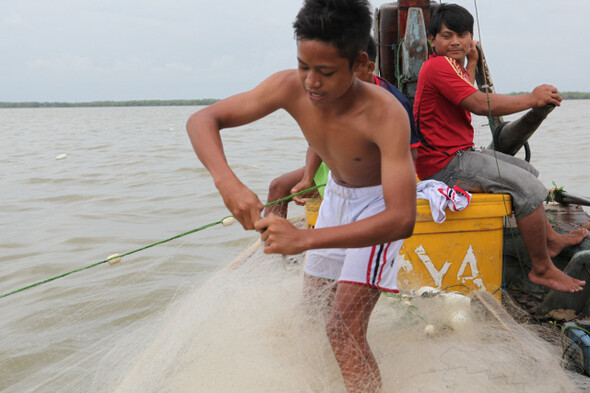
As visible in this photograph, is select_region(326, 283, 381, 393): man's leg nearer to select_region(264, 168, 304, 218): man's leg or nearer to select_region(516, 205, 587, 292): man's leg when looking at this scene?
select_region(516, 205, 587, 292): man's leg

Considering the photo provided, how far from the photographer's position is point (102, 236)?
6.32 meters

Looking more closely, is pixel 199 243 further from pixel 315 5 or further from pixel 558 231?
pixel 315 5

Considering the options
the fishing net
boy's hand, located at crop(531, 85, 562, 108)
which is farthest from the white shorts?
boy's hand, located at crop(531, 85, 562, 108)

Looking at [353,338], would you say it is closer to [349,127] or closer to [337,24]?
[349,127]

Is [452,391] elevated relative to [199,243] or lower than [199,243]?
elevated

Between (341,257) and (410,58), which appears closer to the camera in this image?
(341,257)

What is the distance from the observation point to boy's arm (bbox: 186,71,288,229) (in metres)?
1.84

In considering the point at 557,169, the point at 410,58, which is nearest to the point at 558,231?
the point at 410,58

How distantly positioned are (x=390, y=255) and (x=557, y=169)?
9536 mm

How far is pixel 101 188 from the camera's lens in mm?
9516

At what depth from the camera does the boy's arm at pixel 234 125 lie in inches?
72.6

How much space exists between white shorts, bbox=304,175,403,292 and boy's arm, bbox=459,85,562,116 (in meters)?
1.51

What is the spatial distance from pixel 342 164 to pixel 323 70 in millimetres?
504

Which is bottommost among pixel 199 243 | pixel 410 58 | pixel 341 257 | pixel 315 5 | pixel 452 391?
pixel 199 243
